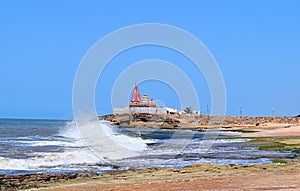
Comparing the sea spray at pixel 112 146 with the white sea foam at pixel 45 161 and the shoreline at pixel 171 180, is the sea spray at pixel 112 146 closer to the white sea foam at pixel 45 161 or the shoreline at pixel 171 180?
the white sea foam at pixel 45 161

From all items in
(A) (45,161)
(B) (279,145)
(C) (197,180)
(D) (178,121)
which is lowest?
(C) (197,180)

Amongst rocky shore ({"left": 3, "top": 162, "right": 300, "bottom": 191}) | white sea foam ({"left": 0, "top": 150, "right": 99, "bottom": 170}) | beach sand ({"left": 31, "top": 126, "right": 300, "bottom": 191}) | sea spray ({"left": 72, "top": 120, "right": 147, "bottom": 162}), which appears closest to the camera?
beach sand ({"left": 31, "top": 126, "right": 300, "bottom": 191})

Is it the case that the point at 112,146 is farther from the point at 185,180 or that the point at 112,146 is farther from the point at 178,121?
the point at 178,121

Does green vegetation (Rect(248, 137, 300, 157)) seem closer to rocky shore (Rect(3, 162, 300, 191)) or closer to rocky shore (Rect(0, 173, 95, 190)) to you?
rocky shore (Rect(3, 162, 300, 191))

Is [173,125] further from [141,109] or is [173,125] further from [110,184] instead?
[110,184]

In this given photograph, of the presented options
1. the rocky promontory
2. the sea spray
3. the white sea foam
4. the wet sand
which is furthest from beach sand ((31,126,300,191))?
the rocky promontory

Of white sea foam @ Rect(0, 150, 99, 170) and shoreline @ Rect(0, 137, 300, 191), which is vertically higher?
white sea foam @ Rect(0, 150, 99, 170)

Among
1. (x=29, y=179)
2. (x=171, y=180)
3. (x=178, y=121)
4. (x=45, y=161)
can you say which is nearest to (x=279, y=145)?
(x=45, y=161)

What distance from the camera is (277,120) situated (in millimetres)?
119562

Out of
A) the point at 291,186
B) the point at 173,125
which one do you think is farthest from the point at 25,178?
the point at 173,125

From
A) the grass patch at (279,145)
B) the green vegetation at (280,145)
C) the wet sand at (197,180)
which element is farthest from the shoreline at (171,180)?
the grass patch at (279,145)

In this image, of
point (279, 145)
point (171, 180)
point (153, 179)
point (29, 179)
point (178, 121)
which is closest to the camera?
point (171, 180)

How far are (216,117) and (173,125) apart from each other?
20.1m

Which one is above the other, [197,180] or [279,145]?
[279,145]
